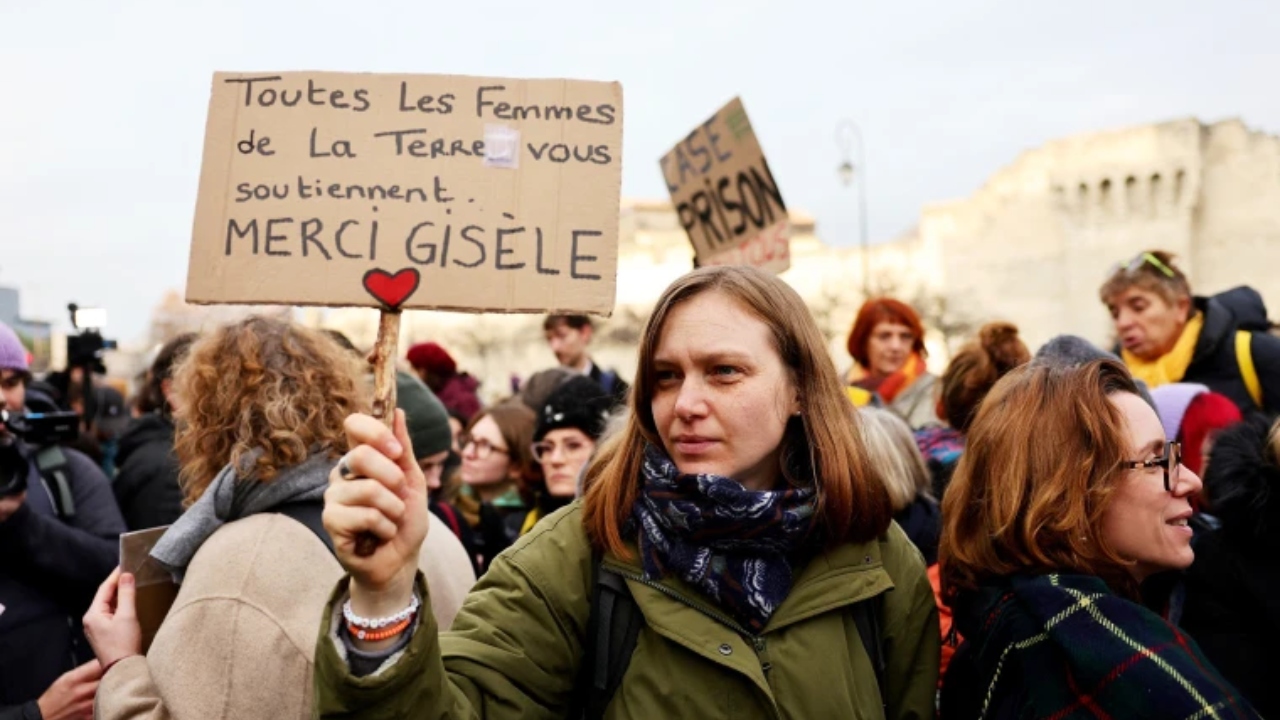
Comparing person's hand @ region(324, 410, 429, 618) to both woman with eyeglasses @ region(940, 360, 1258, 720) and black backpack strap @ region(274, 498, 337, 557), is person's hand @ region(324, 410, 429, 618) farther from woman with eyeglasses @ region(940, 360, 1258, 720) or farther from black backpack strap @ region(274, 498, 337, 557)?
woman with eyeglasses @ region(940, 360, 1258, 720)

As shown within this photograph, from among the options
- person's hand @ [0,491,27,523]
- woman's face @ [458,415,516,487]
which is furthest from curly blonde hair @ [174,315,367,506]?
woman's face @ [458,415,516,487]

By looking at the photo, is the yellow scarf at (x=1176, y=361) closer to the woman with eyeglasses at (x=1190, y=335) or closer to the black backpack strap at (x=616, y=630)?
the woman with eyeglasses at (x=1190, y=335)

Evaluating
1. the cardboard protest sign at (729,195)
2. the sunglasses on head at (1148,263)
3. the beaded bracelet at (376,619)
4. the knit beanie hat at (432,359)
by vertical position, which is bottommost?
the beaded bracelet at (376,619)

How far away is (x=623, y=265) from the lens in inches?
1969

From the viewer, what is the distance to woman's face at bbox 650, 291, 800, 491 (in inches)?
84.1

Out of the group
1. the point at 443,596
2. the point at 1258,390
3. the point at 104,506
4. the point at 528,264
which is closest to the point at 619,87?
the point at 528,264

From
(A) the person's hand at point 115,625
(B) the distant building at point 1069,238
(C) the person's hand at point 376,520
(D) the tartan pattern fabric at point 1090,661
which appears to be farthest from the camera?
(B) the distant building at point 1069,238

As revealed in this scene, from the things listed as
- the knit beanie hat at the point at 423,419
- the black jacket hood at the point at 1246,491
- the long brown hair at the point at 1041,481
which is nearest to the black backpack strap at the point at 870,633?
the long brown hair at the point at 1041,481

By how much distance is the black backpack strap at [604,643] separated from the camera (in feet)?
6.61

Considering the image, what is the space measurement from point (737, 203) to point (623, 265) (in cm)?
4489

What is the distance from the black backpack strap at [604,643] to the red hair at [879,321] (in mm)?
3882

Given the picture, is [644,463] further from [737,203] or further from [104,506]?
[737,203]

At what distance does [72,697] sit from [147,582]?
Result: 0.46 m

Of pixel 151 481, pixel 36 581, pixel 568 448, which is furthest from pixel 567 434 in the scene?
pixel 36 581
